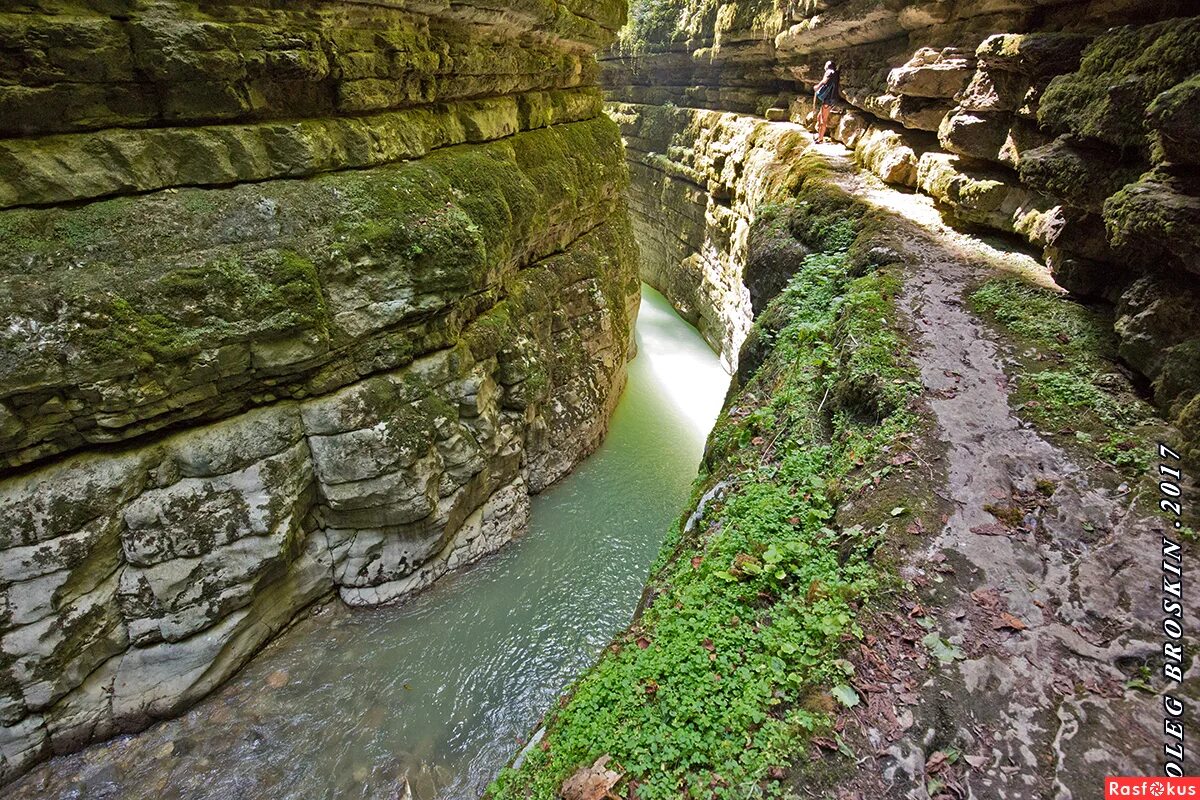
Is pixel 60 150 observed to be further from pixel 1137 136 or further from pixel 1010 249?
pixel 1010 249

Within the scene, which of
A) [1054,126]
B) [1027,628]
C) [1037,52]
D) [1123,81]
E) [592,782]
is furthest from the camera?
[1037,52]

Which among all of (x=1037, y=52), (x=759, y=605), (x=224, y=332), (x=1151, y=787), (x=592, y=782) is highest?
(x=1037, y=52)

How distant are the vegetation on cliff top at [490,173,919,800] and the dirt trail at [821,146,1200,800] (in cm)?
45

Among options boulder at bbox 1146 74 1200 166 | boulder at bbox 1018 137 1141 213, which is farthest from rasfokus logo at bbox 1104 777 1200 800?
boulder at bbox 1018 137 1141 213

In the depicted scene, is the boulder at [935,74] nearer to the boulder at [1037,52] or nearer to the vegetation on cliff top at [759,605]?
the boulder at [1037,52]

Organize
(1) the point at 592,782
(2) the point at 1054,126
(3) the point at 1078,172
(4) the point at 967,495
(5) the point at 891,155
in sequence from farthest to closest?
(5) the point at 891,155, (2) the point at 1054,126, (3) the point at 1078,172, (4) the point at 967,495, (1) the point at 592,782

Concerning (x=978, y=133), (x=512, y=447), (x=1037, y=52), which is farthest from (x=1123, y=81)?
(x=512, y=447)

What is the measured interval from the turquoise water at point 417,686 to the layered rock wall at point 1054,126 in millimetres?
7721

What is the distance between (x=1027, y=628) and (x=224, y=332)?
860cm

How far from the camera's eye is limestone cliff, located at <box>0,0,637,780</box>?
6277mm

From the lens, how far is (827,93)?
50.9 feet

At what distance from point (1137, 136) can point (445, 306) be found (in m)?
8.74

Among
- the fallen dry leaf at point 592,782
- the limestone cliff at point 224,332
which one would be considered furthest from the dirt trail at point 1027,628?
the limestone cliff at point 224,332

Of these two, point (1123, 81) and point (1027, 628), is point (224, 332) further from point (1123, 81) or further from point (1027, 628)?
point (1123, 81)
